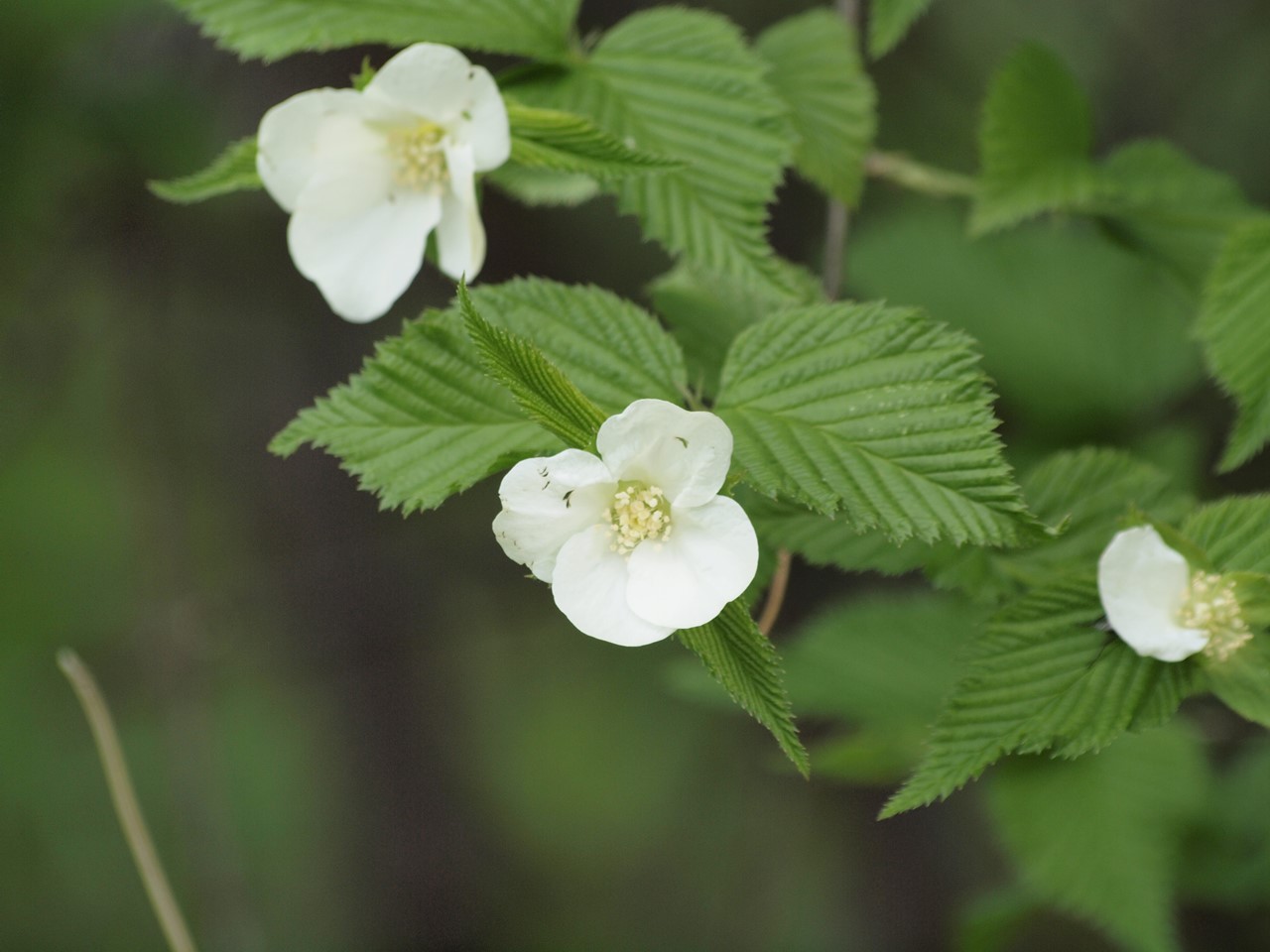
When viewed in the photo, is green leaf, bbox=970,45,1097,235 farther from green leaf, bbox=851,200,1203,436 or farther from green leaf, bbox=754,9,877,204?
green leaf, bbox=851,200,1203,436

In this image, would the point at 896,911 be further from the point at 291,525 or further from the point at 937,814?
the point at 291,525

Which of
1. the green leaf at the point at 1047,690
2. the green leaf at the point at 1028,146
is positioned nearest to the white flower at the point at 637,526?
the green leaf at the point at 1047,690

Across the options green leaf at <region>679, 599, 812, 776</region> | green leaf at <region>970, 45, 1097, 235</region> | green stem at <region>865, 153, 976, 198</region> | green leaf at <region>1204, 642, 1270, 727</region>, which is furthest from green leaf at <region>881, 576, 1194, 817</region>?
green stem at <region>865, 153, 976, 198</region>

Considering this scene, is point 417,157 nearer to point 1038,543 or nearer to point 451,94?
point 451,94

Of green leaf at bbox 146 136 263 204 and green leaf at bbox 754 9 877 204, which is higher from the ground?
green leaf at bbox 146 136 263 204

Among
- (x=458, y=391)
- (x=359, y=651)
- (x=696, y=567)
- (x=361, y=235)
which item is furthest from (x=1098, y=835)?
(x=359, y=651)

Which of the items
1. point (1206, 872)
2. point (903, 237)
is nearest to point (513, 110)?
point (903, 237)
